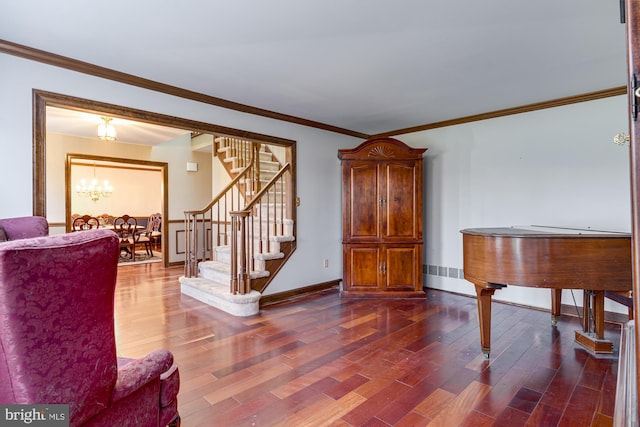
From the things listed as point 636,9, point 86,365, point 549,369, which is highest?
point 636,9

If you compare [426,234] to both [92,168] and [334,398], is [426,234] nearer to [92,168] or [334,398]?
[334,398]

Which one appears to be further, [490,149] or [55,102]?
[490,149]

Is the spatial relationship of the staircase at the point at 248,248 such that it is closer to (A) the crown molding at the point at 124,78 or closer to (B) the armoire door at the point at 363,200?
(A) the crown molding at the point at 124,78

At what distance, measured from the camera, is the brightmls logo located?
894 millimetres

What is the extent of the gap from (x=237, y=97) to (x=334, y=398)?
119 inches

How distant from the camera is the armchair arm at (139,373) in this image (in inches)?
43.9

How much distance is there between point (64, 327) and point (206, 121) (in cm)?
287

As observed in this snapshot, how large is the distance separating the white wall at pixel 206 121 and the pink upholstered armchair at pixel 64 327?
2.00 meters

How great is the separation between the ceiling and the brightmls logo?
2061 mm

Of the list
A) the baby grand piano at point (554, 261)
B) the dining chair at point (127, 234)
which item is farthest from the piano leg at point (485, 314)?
the dining chair at point (127, 234)

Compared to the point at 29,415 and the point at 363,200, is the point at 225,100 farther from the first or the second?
the point at 29,415

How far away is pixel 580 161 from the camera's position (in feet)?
11.4

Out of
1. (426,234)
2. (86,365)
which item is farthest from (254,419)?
(426,234)

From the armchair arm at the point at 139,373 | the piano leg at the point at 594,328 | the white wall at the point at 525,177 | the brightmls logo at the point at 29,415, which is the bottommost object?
the piano leg at the point at 594,328
